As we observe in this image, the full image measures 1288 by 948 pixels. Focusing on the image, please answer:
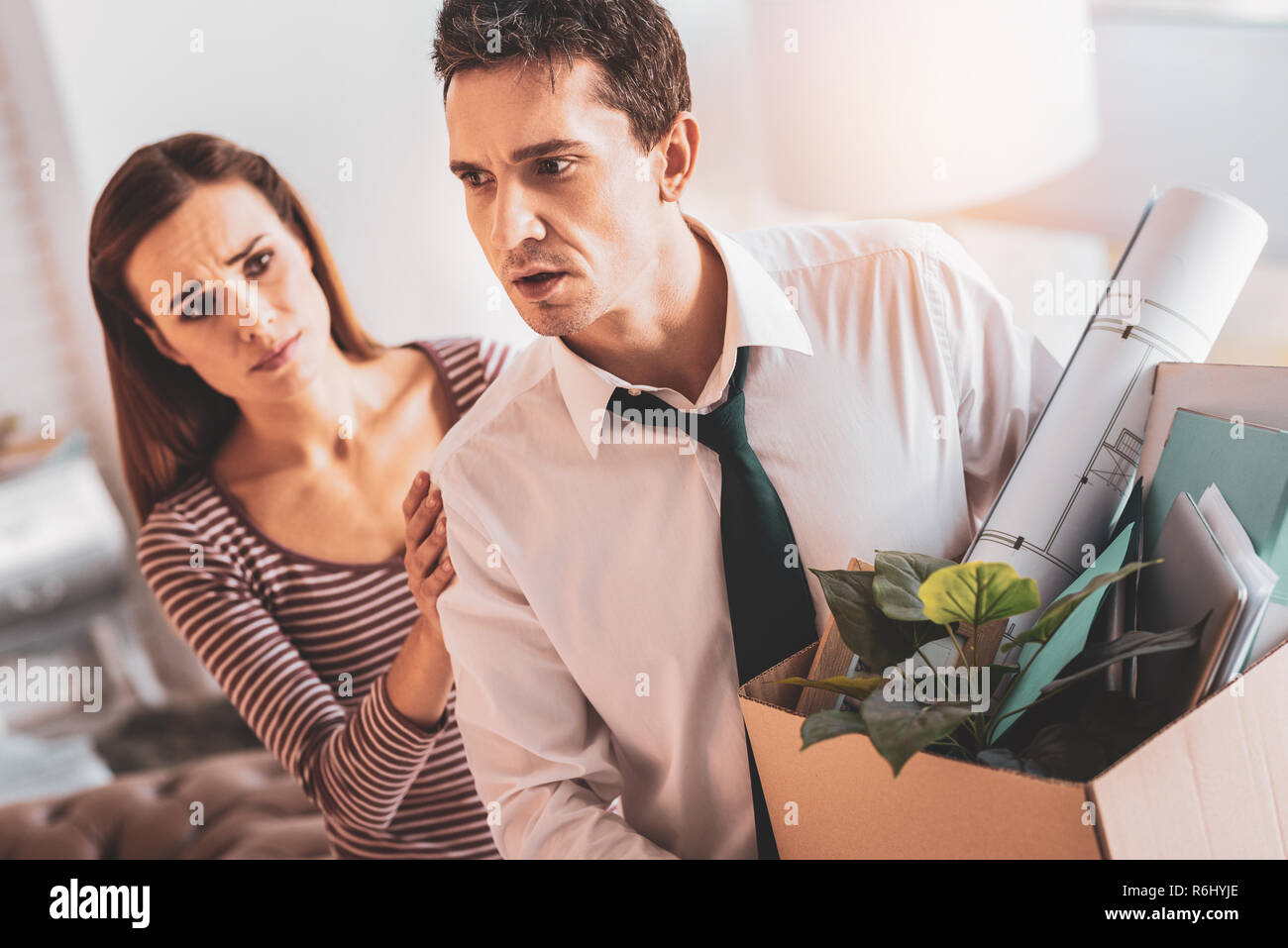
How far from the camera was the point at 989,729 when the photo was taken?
2.28 feet

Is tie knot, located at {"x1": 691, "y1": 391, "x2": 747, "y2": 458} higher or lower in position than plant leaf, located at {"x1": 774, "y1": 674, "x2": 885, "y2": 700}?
higher

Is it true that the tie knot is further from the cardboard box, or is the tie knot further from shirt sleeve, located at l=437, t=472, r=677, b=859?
the cardboard box

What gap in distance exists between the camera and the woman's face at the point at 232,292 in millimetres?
1379

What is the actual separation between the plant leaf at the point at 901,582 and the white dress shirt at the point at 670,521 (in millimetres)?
330

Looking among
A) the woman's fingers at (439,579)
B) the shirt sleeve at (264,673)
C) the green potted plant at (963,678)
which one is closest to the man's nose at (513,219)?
the woman's fingers at (439,579)

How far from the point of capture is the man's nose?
1.00 m

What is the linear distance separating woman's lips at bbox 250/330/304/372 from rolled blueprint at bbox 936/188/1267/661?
39.7 inches

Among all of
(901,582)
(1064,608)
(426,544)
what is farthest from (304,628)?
(1064,608)

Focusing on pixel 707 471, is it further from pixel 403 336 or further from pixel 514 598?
pixel 403 336

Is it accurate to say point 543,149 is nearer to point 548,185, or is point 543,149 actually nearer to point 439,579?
point 548,185

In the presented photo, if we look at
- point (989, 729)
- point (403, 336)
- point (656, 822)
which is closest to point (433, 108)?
point (403, 336)

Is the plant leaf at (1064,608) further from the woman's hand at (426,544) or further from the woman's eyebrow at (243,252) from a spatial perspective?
the woman's eyebrow at (243,252)

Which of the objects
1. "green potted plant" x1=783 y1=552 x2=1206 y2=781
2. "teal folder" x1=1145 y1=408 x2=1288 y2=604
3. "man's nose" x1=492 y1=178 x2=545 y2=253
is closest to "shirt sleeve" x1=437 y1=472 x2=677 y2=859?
"man's nose" x1=492 y1=178 x2=545 y2=253
